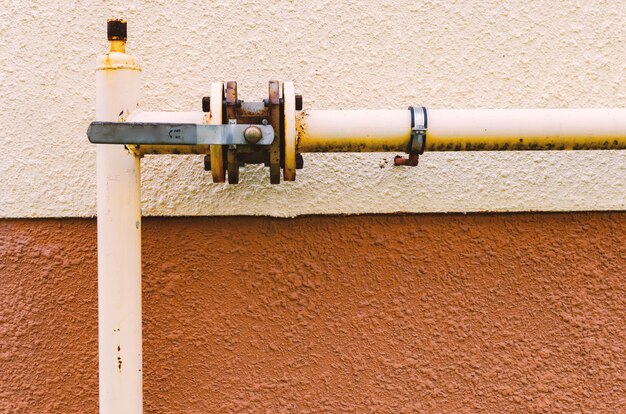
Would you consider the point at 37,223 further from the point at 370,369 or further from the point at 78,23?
the point at 370,369

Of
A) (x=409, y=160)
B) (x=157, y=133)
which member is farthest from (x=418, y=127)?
(x=157, y=133)

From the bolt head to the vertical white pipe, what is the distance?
0.21 metres

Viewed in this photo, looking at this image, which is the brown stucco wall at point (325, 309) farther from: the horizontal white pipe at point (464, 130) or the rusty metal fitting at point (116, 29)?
the rusty metal fitting at point (116, 29)

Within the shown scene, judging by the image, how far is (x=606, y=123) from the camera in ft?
2.92

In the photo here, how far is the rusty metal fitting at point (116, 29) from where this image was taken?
33.2 inches

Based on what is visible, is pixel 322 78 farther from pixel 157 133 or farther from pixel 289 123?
pixel 157 133

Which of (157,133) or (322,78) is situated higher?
(322,78)

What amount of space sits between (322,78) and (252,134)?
0.31 metres

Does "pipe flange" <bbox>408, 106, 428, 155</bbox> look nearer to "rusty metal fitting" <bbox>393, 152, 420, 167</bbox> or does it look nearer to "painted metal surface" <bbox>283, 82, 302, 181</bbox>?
"rusty metal fitting" <bbox>393, 152, 420, 167</bbox>

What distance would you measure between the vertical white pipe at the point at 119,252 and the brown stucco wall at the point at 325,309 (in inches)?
6.2

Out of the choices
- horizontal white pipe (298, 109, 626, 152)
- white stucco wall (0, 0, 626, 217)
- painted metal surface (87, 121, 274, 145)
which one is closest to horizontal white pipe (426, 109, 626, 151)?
horizontal white pipe (298, 109, 626, 152)

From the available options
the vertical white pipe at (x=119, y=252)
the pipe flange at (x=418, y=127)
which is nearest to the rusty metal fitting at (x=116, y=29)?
the vertical white pipe at (x=119, y=252)

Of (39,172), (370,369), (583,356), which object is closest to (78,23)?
(39,172)

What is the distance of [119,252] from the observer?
0.89 metres
